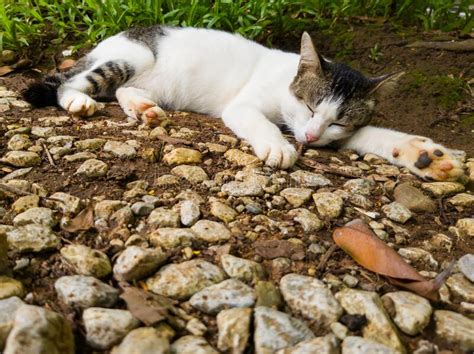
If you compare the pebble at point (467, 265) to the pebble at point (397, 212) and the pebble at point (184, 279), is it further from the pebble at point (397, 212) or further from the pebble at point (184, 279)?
the pebble at point (184, 279)

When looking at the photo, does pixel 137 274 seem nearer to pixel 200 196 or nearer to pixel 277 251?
pixel 277 251

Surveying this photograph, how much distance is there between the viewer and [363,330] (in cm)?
120

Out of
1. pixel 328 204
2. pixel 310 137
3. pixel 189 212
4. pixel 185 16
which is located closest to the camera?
pixel 189 212

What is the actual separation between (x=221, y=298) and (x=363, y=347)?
0.36 metres

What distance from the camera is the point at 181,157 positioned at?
6.75ft

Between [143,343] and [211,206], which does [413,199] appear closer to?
[211,206]

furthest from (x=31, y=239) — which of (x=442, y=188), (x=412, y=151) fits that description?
(x=412, y=151)

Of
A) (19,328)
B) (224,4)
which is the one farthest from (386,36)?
(19,328)

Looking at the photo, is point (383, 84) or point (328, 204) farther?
point (383, 84)

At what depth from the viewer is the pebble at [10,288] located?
1.17m

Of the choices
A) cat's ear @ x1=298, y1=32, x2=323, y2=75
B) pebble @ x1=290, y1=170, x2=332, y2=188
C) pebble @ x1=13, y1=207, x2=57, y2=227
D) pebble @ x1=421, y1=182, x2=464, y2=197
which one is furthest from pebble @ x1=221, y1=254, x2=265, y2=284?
cat's ear @ x1=298, y1=32, x2=323, y2=75

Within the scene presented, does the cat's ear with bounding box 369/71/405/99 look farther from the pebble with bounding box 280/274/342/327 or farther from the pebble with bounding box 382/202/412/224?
the pebble with bounding box 280/274/342/327

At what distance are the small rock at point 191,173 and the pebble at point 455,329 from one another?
998 millimetres

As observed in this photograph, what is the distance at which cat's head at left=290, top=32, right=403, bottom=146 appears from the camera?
8.36 ft
